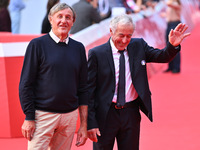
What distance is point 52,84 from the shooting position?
310cm

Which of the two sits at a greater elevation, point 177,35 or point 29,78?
point 177,35

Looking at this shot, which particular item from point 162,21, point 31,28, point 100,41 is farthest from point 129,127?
point 162,21

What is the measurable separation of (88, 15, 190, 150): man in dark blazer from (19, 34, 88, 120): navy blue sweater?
29 cm

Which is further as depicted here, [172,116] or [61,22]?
[172,116]

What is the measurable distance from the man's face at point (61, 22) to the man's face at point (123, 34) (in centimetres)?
42

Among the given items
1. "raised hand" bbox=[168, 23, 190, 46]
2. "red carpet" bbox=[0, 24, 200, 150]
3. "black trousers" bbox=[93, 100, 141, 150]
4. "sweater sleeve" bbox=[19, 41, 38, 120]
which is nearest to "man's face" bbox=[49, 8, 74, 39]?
"sweater sleeve" bbox=[19, 41, 38, 120]

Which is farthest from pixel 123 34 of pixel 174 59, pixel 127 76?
pixel 174 59

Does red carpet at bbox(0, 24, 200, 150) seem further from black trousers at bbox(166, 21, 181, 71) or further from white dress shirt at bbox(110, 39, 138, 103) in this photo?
white dress shirt at bbox(110, 39, 138, 103)

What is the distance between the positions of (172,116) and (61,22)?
154 inches

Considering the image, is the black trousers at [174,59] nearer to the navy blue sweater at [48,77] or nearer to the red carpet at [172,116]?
the red carpet at [172,116]

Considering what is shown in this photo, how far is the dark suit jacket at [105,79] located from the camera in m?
3.45

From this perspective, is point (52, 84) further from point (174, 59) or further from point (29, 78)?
point (174, 59)

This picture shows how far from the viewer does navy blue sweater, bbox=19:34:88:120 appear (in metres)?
3.06

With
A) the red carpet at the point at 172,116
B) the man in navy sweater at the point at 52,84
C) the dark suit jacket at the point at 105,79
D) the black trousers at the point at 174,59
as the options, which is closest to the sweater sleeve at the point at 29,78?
the man in navy sweater at the point at 52,84
